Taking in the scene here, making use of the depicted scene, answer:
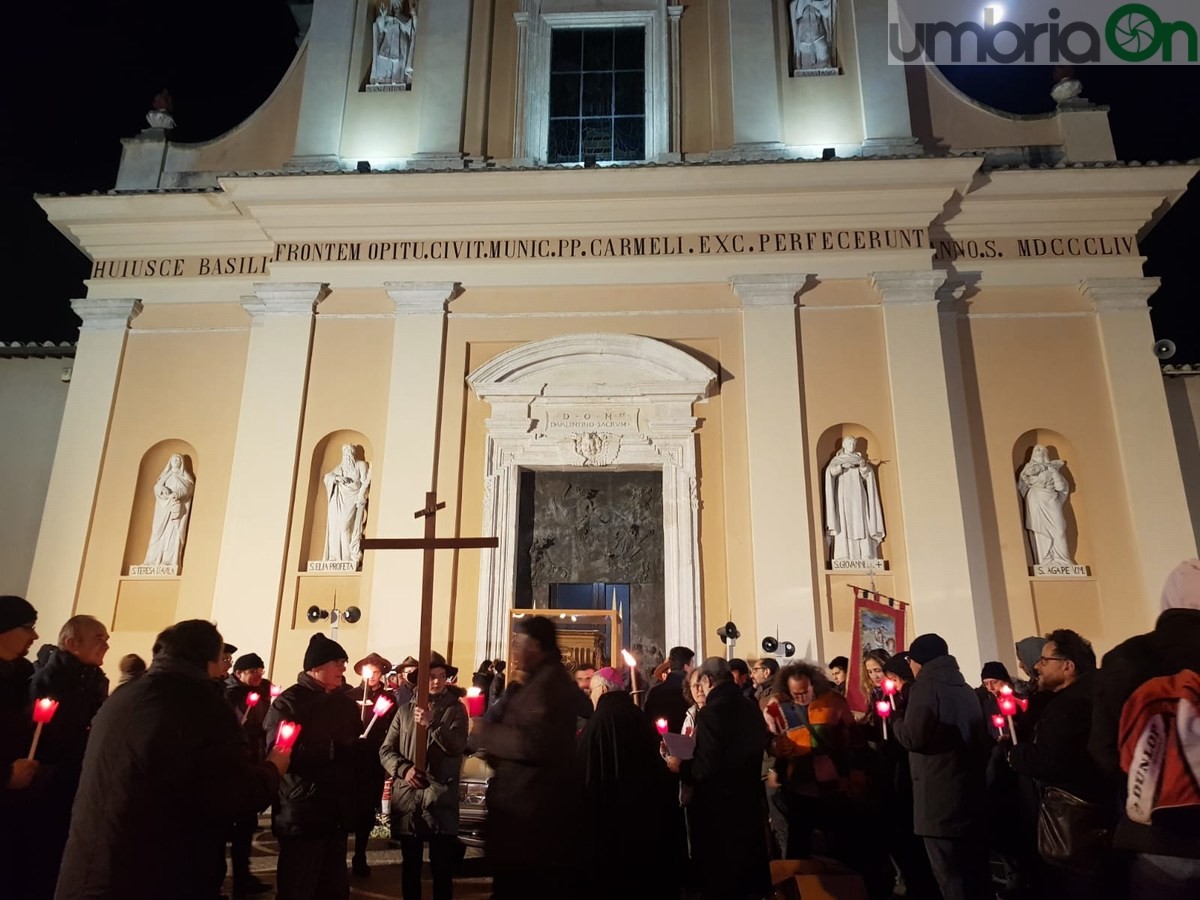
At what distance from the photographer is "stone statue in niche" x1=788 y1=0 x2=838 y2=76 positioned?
41.2 feet

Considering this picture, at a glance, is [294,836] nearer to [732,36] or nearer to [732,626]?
[732,626]

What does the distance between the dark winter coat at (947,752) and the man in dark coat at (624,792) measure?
1476 mm

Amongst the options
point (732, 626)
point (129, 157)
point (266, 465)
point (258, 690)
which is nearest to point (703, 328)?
point (732, 626)

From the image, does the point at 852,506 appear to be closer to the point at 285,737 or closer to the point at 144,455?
the point at 285,737

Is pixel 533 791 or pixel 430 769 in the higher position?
pixel 533 791

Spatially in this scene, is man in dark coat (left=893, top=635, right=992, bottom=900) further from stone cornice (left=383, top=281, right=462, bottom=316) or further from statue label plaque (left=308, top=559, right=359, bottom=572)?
stone cornice (left=383, top=281, right=462, bottom=316)

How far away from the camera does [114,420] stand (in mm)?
11641

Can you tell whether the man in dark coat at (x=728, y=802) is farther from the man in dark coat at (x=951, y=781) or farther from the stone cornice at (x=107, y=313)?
the stone cornice at (x=107, y=313)

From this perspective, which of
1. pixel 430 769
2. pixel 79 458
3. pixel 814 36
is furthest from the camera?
pixel 814 36

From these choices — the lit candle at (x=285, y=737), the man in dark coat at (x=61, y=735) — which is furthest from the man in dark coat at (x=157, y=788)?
the man in dark coat at (x=61, y=735)

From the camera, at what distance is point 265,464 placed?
1097cm

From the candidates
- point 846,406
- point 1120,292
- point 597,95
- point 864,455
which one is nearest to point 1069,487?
Result: point 864,455

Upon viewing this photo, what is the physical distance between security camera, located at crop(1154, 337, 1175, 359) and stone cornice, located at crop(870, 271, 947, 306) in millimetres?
2866

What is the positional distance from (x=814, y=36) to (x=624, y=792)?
12094 mm
